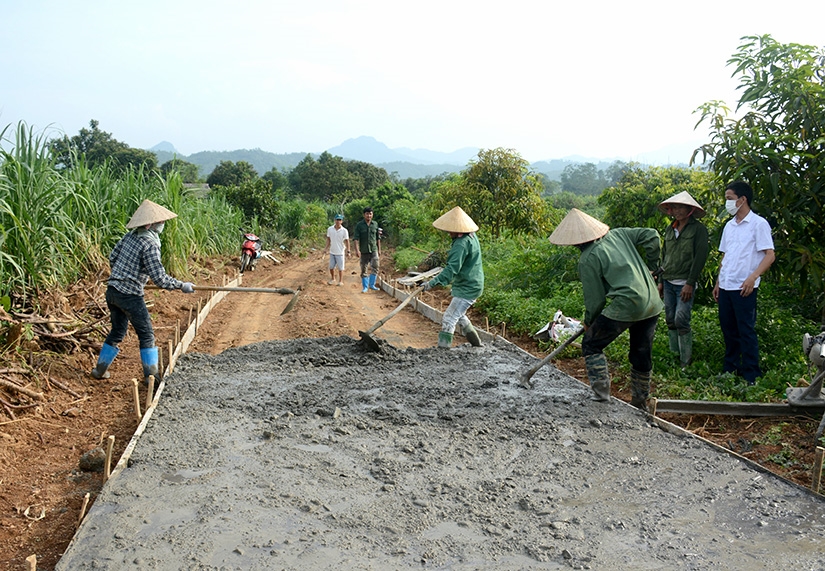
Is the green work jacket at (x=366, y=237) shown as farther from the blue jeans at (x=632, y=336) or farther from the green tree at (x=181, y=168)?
the blue jeans at (x=632, y=336)

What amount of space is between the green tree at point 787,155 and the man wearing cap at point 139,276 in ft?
15.4

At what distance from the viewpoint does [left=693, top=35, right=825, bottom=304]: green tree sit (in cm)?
524

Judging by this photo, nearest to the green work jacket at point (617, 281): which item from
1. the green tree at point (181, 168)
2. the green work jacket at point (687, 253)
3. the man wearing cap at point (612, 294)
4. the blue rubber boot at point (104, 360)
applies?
the man wearing cap at point (612, 294)

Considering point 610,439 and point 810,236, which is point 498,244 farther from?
point 610,439

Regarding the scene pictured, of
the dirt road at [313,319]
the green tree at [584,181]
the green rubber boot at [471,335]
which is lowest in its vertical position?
the green tree at [584,181]

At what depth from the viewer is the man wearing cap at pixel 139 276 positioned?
5410mm

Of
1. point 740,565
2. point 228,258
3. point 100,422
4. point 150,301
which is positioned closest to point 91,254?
point 150,301

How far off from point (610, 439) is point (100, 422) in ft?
11.8

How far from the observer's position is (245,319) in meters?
9.23

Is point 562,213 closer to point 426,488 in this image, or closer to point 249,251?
point 249,251

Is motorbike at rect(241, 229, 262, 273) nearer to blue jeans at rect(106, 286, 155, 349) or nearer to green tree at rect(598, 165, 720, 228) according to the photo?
green tree at rect(598, 165, 720, 228)

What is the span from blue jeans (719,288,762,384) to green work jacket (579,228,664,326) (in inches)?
34.0

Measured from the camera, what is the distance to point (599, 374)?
486 centimetres

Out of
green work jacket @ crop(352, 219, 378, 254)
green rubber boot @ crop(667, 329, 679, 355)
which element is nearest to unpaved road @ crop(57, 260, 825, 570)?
green rubber boot @ crop(667, 329, 679, 355)
